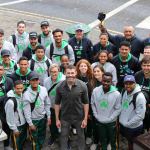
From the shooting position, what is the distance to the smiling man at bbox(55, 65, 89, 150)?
25.7 feet

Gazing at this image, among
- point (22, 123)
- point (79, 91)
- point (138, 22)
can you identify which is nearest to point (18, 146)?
point (22, 123)

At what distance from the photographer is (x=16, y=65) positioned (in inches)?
360

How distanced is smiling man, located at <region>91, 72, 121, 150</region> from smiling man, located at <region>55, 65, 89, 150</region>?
0.70 ft

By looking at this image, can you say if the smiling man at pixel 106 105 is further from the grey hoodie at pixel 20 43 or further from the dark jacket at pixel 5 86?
the grey hoodie at pixel 20 43

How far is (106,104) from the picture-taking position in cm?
794

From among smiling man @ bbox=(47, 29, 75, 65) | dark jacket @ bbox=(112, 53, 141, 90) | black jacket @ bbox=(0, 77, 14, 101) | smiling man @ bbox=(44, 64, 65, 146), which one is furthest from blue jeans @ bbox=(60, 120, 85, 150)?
smiling man @ bbox=(47, 29, 75, 65)

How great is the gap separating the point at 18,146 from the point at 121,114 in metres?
2.32

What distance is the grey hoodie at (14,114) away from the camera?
786cm

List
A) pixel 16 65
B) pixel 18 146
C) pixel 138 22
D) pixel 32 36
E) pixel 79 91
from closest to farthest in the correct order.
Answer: pixel 79 91 < pixel 18 146 < pixel 16 65 < pixel 32 36 < pixel 138 22

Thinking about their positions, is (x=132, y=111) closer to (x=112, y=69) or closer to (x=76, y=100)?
(x=76, y=100)

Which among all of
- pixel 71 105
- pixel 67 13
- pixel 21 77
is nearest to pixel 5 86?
pixel 21 77

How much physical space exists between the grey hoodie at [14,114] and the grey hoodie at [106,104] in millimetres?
1492

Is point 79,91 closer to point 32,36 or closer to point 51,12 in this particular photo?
point 32,36

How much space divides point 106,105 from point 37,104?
1.43 m
